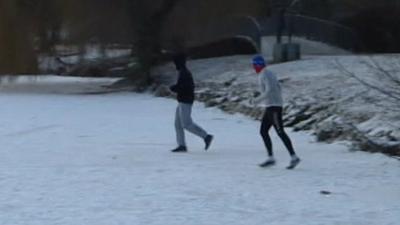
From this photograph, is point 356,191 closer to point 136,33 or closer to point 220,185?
point 220,185

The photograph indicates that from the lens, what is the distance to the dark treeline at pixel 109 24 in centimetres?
3938

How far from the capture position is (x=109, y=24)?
40.4m

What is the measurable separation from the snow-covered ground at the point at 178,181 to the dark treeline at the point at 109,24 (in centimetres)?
1550

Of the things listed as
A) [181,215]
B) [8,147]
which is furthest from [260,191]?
[8,147]

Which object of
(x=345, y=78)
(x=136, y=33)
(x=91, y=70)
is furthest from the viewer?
(x=91, y=70)

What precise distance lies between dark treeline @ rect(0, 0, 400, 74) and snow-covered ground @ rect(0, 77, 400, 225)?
50.8 feet

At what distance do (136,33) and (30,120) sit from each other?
14786mm

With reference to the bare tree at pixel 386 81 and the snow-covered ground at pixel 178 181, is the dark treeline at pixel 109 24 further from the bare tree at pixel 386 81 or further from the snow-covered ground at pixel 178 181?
the snow-covered ground at pixel 178 181

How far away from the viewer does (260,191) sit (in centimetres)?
1301

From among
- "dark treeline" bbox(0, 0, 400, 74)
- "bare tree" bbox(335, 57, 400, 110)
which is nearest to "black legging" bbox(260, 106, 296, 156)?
"bare tree" bbox(335, 57, 400, 110)

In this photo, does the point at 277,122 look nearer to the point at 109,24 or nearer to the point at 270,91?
the point at 270,91

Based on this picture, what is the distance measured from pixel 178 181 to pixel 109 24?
27.0 meters

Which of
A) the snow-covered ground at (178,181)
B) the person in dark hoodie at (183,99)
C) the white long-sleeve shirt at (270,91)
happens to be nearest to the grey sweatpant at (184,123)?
the person in dark hoodie at (183,99)

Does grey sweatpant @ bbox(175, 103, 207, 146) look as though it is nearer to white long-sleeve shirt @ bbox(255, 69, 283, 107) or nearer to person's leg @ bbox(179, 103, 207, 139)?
person's leg @ bbox(179, 103, 207, 139)
